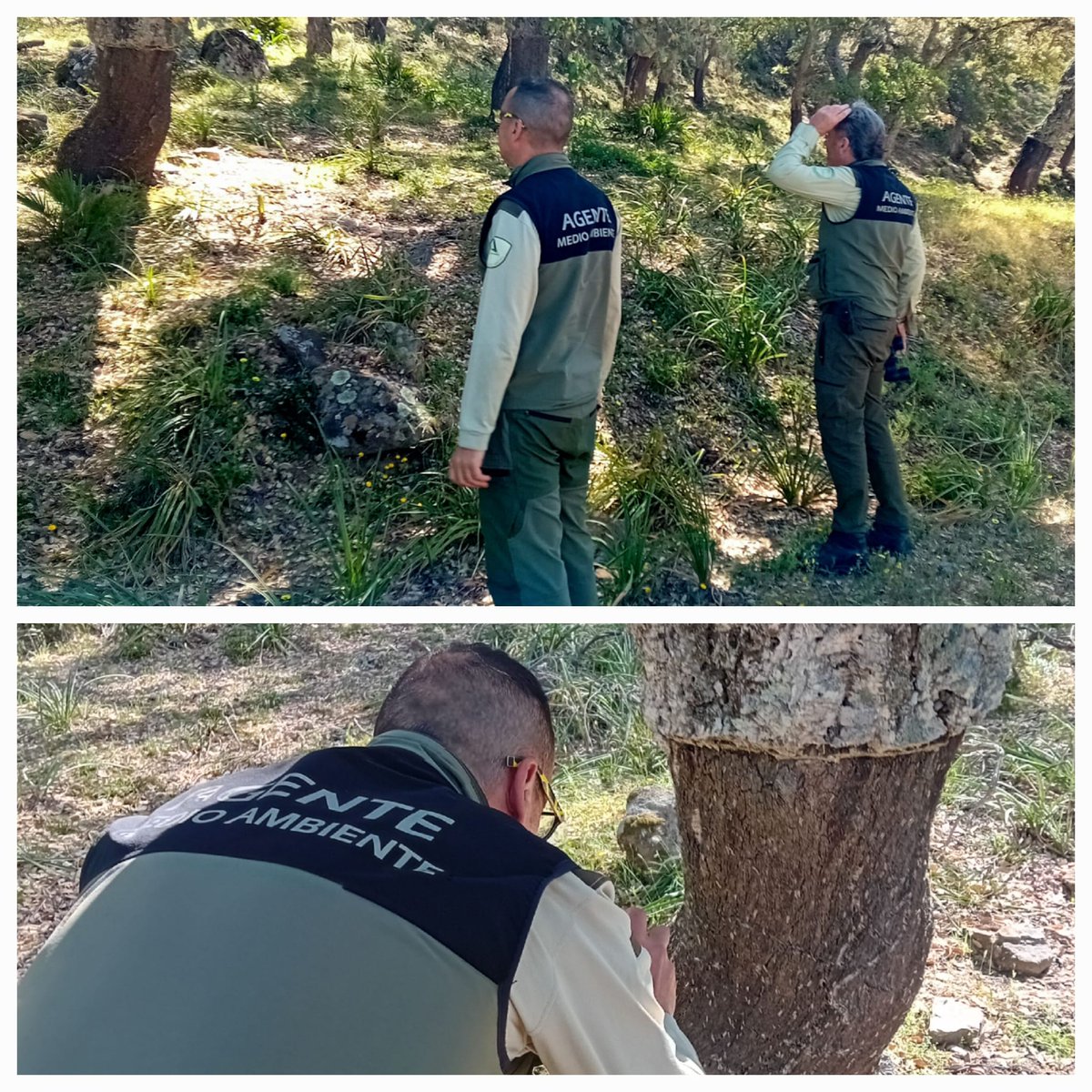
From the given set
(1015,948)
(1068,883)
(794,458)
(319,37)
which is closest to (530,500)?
(794,458)

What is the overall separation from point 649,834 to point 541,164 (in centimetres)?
229

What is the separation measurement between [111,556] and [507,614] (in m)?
1.75

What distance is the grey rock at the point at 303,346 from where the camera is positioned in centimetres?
434

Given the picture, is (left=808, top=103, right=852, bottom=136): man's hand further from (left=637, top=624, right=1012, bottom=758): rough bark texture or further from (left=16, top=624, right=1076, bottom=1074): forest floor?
(left=16, top=624, right=1076, bottom=1074): forest floor

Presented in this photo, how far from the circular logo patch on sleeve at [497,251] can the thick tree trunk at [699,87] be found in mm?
3538

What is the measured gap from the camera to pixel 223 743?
385 cm

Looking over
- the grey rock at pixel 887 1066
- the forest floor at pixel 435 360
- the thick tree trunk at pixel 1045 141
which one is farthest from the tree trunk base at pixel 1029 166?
the grey rock at pixel 887 1066

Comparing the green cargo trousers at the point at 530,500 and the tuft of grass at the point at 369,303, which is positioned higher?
the tuft of grass at the point at 369,303

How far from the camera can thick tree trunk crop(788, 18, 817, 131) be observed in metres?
5.17

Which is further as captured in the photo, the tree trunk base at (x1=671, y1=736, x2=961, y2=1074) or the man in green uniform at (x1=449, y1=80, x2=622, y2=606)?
the man in green uniform at (x1=449, y1=80, x2=622, y2=606)

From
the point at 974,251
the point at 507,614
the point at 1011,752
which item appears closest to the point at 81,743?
the point at 507,614

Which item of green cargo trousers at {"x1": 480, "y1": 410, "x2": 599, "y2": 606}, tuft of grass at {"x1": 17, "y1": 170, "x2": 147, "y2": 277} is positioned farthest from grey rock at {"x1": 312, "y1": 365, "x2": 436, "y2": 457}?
tuft of grass at {"x1": 17, "y1": 170, "x2": 147, "y2": 277}

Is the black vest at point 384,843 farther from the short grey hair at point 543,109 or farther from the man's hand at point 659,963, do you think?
the short grey hair at point 543,109

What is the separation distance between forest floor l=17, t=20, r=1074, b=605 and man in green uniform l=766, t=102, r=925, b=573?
22.9 inches
